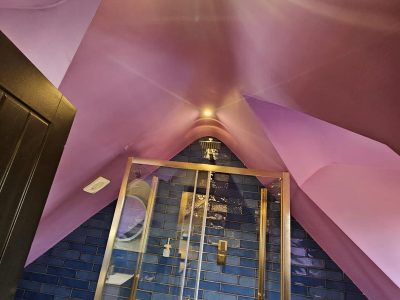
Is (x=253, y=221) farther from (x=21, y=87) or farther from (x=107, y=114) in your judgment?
(x=21, y=87)

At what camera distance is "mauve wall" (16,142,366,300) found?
2.24 meters

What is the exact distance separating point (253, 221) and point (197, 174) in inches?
30.0

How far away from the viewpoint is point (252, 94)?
140 centimetres

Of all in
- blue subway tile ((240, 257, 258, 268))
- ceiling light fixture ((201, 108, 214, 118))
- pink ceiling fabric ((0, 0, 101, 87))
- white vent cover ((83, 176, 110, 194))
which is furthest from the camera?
blue subway tile ((240, 257, 258, 268))

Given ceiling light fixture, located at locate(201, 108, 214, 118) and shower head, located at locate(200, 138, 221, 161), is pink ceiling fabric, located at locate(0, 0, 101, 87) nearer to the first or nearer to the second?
ceiling light fixture, located at locate(201, 108, 214, 118)

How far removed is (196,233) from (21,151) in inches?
77.2

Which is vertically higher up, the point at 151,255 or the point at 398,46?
the point at 398,46

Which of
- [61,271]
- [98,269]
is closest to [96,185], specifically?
[98,269]

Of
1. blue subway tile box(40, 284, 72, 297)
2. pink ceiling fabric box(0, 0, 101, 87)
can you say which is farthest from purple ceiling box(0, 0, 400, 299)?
blue subway tile box(40, 284, 72, 297)

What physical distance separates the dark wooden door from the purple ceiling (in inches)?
6.8

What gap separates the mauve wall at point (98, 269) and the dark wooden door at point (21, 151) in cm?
195

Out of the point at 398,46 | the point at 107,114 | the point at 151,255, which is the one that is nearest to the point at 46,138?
the point at 107,114

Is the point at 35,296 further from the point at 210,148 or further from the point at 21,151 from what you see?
the point at 21,151

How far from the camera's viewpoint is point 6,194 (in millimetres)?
611
